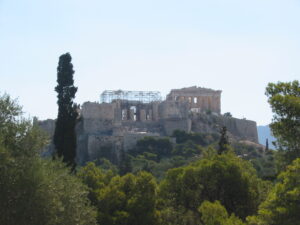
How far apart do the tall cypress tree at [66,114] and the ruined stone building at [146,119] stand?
104 feet

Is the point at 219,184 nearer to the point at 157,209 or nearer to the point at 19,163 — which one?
the point at 157,209

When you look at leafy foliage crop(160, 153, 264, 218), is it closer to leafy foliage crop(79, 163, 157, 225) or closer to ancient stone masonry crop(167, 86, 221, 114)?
leafy foliage crop(79, 163, 157, 225)

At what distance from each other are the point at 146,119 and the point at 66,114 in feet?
147

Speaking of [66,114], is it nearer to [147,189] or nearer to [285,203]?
[147,189]

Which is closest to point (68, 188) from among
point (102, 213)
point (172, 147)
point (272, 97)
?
point (102, 213)

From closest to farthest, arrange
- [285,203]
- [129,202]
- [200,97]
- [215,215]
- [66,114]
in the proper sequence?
[285,203] → [215,215] → [129,202] → [66,114] → [200,97]

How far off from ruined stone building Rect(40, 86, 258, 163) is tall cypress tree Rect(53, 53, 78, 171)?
31.8 metres

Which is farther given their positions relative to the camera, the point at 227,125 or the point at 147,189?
the point at 227,125

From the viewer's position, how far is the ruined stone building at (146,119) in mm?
61562

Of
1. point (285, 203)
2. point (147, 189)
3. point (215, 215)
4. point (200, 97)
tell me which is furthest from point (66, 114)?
point (200, 97)

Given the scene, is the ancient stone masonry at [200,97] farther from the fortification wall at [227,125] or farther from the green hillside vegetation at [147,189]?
the green hillside vegetation at [147,189]

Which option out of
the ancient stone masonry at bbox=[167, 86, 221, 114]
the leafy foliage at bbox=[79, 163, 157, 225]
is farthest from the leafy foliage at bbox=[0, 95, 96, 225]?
the ancient stone masonry at bbox=[167, 86, 221, 114]

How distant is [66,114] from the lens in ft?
86.6

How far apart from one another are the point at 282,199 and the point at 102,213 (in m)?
10.1
